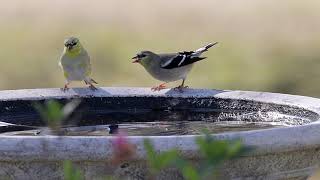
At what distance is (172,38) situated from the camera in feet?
53.1

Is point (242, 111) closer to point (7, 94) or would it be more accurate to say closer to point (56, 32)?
point (7, 94)

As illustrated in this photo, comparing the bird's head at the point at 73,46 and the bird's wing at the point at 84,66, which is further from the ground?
the bird's head at the point at 73,46

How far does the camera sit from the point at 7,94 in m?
5.43

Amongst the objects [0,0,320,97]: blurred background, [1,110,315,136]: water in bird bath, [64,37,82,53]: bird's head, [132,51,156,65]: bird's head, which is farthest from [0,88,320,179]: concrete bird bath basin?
[0,0,320,97]: blurred background

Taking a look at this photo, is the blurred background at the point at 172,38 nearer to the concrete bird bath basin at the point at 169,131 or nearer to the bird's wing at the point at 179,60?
the bird's wing at the point at 179,60

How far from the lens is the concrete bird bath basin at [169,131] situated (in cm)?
374

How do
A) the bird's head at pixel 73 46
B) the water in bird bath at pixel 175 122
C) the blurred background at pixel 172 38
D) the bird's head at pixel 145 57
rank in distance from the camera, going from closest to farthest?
1. the water in bird bath at pixel 175 122
2. the bird's head at pixel 73 46
3. the bird's head at pixel 145 57
4. the blurred background at pixel 172 38

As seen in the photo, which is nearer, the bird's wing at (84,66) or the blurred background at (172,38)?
the bird's wing at (84,66)

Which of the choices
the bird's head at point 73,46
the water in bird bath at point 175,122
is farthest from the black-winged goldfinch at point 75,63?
the water in bird bath at point 175,122

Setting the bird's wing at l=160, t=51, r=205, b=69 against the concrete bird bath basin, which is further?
the bird's wing at l=160, t=51, r=205, b=69

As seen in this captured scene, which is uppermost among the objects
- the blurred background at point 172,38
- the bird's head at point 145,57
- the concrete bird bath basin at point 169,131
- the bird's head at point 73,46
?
the blurred background at point 172,38

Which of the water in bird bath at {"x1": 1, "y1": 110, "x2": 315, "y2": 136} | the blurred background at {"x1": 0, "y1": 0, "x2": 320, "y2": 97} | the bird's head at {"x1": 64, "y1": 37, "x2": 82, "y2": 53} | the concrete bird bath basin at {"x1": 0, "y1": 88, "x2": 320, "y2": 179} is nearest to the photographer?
the concrete bird bath basin at {"x1": 0, "y1": 88, "x2": 320, "y2": 179}

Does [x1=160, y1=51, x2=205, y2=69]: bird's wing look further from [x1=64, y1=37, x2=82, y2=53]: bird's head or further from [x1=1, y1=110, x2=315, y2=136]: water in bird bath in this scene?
[x1=1, y1=110, x2=315, y2=136]: water in bird bath

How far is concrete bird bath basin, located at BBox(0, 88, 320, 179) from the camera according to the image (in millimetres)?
3742
